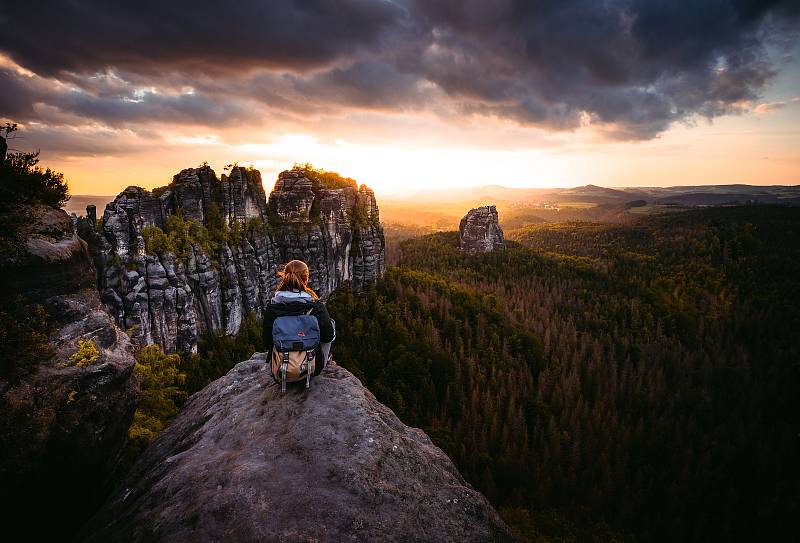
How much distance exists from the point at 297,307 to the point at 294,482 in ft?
15.3

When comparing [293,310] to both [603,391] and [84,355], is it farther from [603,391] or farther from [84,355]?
[603,391]

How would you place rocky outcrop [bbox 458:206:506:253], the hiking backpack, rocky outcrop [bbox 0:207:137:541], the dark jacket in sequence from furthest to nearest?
rocky outcrop [bbox 458:206:506:253], the dark jacket, the hiking backpack, rocky outcrop [bbox 0:207:137:541]

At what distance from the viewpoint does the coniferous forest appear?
5188 centimetres

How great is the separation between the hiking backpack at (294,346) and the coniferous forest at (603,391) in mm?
39026

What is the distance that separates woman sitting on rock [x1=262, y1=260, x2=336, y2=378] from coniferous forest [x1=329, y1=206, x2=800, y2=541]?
39197mm

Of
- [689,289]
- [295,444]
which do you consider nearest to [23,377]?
[295,444]

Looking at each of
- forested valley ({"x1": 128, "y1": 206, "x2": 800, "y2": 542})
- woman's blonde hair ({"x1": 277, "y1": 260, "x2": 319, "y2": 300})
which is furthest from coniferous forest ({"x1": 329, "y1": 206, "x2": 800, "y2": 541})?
woman's blonde hair ({"x1": 277, "y1": 260, "x2": 319, "y2": 300})

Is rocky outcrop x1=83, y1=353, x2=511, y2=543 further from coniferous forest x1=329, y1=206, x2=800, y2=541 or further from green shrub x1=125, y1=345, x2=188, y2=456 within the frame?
coniferous forest x1=329, y1=206, x2=800, y2=541

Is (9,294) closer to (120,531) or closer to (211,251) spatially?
(120,531)

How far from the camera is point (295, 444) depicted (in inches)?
361

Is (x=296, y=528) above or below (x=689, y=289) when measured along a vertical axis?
above

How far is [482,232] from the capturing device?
186 metres

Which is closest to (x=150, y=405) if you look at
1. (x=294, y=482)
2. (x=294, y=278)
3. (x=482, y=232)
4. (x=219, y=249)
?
(x=294, y=278)

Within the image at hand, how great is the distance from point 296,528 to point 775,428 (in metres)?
106
